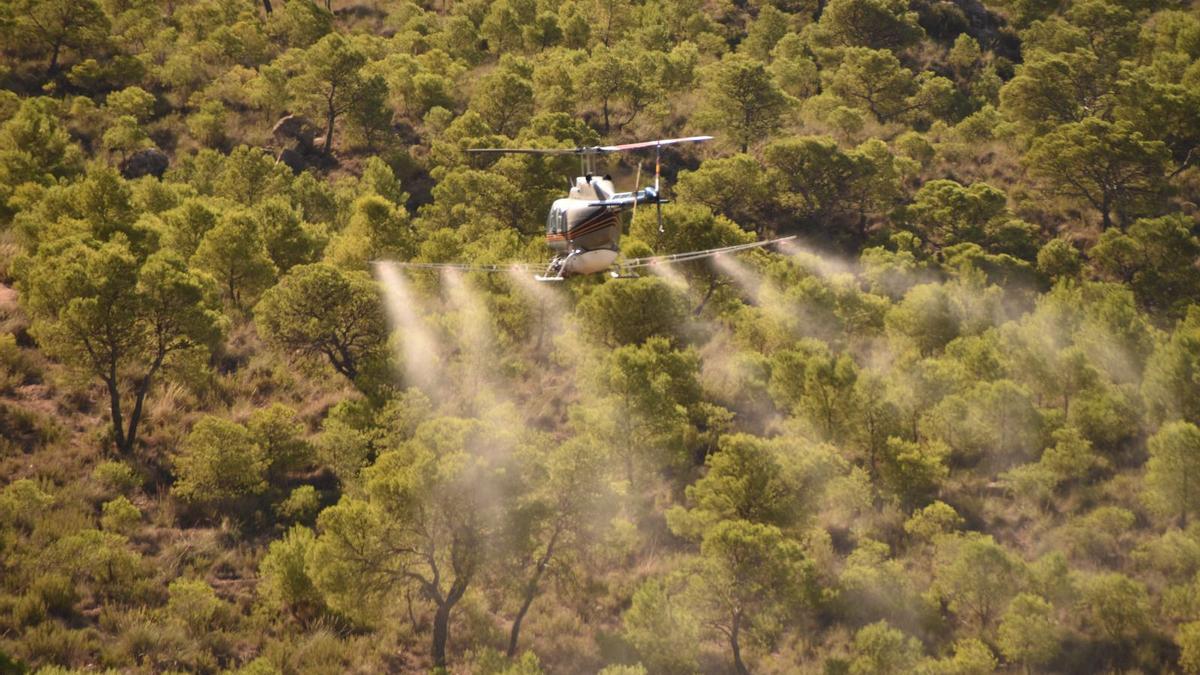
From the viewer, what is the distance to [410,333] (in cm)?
5062

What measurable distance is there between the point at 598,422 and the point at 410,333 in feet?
41.3

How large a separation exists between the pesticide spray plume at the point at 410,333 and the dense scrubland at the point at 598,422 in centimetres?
23

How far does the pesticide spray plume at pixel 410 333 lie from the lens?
1907 inches

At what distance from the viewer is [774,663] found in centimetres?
4047

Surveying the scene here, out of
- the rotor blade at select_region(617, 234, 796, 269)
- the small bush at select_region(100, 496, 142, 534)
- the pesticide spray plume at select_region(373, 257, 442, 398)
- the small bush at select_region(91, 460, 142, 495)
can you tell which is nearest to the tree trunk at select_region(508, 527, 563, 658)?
the pesticide spray plume at select_region(373, 257, 442, 398)

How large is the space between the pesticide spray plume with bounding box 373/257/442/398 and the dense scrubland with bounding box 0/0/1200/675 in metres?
0.23

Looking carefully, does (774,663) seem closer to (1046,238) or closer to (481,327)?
(481,327)

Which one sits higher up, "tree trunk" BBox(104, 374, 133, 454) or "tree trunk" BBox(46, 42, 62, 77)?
"tree trunk" BBox(46, 42, 62, 77)

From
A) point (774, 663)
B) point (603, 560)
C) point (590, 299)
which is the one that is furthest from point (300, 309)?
point (774, 663)

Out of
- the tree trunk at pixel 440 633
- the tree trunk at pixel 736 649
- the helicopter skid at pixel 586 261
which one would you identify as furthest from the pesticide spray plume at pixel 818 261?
the tree trunk at pixel 440 633

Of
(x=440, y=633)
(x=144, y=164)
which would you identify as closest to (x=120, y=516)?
(x=440, y=633)

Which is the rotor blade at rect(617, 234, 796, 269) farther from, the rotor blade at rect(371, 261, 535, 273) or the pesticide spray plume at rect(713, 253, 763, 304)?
the rotor blade at rect(371, 261, 535, 273)

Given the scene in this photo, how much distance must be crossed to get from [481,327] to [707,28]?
270ft

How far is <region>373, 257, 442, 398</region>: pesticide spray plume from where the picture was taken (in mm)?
48438
